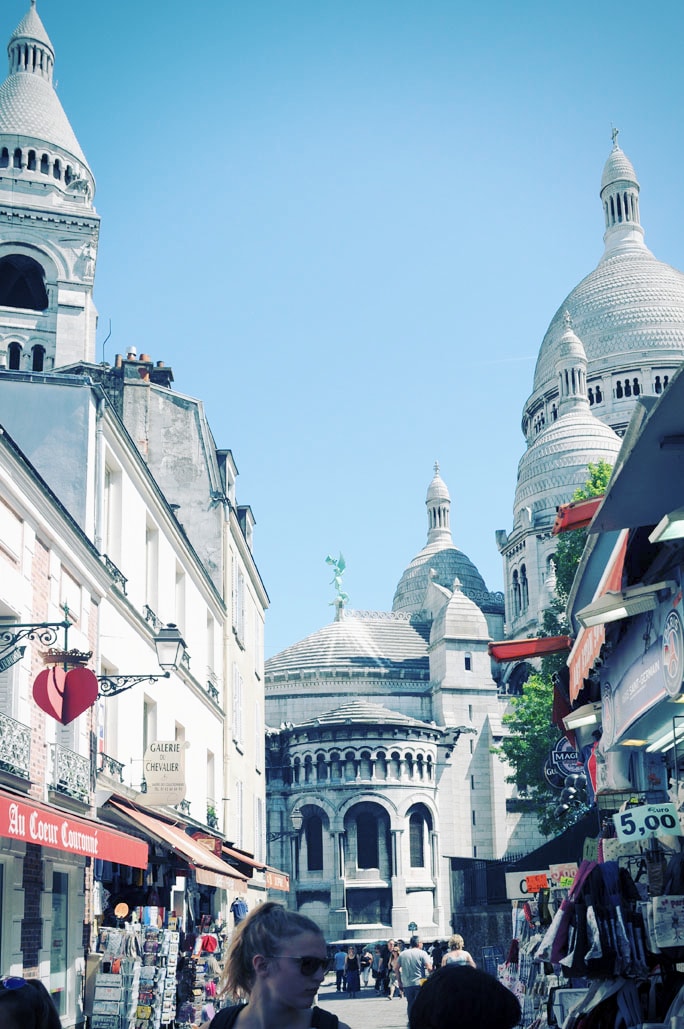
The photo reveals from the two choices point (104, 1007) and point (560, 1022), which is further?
point (104, 1007)

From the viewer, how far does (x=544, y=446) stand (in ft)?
249

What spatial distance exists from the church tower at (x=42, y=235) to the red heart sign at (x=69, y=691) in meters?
46.6

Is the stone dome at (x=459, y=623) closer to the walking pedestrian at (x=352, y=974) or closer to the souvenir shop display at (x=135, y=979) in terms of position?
the walking pedestrian at (x=352, y=974)

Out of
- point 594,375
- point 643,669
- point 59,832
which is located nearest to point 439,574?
point 594,375

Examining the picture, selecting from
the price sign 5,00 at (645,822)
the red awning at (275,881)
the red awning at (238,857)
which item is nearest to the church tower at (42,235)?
the red awning at (275,881)

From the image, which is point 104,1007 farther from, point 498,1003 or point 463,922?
point 463,922

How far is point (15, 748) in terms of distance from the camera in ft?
41.4

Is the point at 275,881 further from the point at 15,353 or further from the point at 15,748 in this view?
the point at 15,353

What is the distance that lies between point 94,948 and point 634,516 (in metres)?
10.5

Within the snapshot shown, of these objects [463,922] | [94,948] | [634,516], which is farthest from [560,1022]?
[463,922]

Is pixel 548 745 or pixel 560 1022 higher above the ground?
pixel 548 745

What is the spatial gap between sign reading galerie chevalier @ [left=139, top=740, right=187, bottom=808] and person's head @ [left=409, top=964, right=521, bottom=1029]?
576 inches

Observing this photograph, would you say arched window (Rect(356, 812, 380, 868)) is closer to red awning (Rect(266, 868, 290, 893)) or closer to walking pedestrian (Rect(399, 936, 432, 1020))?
red awning (Rect(266, 868, 290, 893))

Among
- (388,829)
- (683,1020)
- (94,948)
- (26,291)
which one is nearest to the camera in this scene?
(683,1020)
